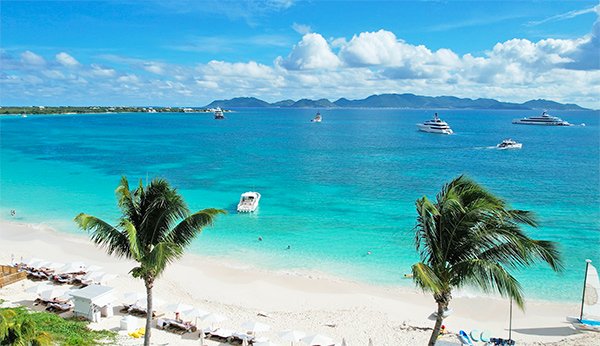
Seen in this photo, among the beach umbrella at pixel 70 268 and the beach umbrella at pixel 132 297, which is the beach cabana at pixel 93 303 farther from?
the beach umbrella at pixel 70 268

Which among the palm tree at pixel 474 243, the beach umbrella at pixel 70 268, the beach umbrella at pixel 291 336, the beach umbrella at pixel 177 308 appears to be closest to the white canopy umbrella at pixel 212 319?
the beach umbrella at pixel 177 308

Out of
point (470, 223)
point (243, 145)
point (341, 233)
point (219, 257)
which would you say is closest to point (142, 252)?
point (470, 223)

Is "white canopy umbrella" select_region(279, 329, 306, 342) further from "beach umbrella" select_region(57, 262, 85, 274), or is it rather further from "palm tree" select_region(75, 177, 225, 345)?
"beach umbrella" select_region(57, 262, 85, 274)

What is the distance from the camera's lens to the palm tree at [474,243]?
880 centimetres

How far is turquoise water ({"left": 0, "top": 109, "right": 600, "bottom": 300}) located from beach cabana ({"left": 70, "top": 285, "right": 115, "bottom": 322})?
10874 mm

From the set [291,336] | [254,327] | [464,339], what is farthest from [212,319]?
[464,339]

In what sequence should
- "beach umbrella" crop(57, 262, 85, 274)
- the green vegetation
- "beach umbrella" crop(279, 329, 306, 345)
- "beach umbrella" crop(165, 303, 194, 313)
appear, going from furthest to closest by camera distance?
"beach umbrella" crop(57, 262, 85, 274)
"beach umbrella" crop(165, 303, 194, 313)
"beach umbrella" crop(279, 329, 306, 345)
the green vegetation

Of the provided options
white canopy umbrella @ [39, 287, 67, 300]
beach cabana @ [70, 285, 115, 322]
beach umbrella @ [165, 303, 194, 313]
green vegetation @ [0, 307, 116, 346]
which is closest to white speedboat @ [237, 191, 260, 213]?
white canopy umbrella @ [39, 287, 67, 300]

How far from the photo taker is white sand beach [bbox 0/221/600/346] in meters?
18.7

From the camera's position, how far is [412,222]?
3653 centimetres

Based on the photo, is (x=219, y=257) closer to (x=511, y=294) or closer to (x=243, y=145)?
(x=511, y=294)

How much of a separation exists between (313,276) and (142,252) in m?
15.9

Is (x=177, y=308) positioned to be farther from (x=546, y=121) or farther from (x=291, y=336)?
(x=546, y=121)

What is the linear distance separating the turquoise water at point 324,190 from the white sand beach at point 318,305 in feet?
5.87
